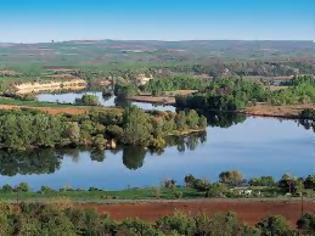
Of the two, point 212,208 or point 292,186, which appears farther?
point 292,186

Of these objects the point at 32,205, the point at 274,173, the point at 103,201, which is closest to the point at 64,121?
the point at 274,173

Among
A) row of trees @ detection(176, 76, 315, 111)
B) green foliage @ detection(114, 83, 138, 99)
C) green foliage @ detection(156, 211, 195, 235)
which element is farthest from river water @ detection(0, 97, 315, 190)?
green foliage @ detection(114, 83, 138, 99)

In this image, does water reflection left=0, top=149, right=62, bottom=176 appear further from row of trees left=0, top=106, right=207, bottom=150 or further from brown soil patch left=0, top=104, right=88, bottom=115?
brown soil patch left=0, top=104, right=88, bottom=115

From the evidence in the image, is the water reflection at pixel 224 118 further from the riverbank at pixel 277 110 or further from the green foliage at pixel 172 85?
the green foliage at pixel 172 85

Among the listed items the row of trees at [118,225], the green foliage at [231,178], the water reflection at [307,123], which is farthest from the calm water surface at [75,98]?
the row of trees at [118,225]

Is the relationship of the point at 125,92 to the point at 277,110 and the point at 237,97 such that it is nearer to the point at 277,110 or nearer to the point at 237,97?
the point at 237,97

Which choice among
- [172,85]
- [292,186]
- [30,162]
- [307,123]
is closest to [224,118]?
[307,123]
